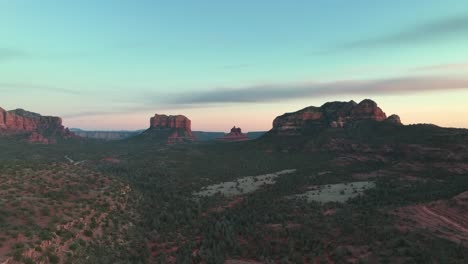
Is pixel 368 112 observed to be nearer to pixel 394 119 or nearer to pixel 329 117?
pixel 394 119

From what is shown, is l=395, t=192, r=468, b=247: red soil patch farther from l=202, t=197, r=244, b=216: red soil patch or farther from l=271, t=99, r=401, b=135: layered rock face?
l=271, t=99, r=401, b=135: layered rock face

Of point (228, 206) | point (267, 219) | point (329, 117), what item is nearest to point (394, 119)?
point (329, 117)

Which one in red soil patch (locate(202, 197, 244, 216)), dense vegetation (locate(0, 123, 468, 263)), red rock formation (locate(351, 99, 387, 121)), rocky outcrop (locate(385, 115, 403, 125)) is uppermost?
red rock formation (locate(351, 99, 387, 121))

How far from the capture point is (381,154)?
113m

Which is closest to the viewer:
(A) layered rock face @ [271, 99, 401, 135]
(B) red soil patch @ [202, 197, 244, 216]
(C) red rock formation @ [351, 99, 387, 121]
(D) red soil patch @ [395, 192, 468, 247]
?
(D) red soil patch @ [395, 192, 468, 247]

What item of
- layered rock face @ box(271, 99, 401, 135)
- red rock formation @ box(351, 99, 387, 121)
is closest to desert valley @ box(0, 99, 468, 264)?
red rock formation @ box(351, 99, 387, 121)

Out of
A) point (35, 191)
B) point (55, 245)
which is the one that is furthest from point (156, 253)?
point (35, 191)

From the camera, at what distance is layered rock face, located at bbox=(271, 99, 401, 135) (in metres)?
162

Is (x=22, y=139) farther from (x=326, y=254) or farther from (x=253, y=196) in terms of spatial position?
(x=326, y=254)

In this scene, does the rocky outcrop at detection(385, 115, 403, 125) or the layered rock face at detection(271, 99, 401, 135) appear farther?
the layered rock face at detection(271, 99, 401, 135)

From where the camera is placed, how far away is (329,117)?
175500mm

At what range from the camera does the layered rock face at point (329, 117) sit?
161875mm

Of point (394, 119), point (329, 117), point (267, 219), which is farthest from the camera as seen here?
point (329, 117)

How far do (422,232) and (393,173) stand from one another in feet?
193
